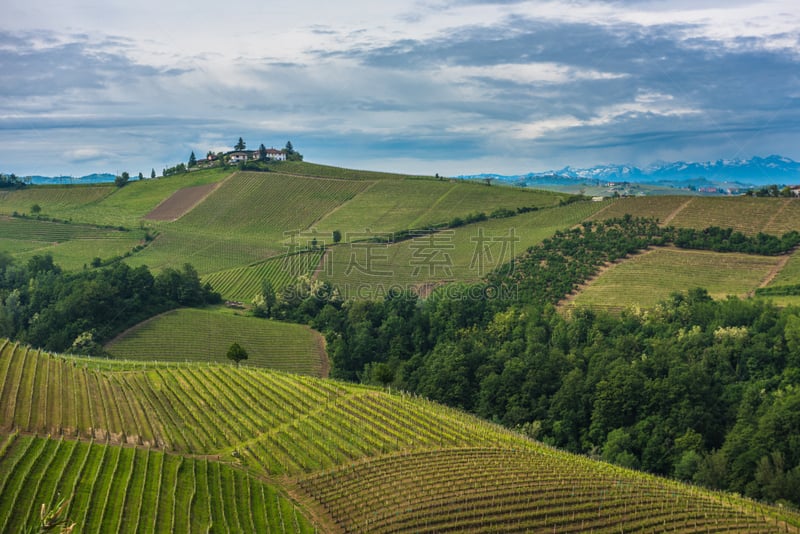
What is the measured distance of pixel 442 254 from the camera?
117188 mm

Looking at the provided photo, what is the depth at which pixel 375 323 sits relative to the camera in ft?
322

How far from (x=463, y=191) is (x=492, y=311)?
5789 centimetres

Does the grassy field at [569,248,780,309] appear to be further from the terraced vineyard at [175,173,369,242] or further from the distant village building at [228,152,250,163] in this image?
the distant village building at [228,152,250,163]

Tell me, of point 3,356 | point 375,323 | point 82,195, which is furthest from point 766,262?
point 82,195

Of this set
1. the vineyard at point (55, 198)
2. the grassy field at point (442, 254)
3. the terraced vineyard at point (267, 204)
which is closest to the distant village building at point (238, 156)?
the terraced vineyard at point (267, 204)

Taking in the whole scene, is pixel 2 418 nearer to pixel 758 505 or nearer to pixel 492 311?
pixel 758 505

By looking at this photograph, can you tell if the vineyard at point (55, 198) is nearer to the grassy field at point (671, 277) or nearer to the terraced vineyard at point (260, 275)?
the terraced vineyard at point (260, 275)

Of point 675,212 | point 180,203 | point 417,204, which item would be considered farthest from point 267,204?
point 675,212

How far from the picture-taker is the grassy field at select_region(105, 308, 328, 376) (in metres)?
83.8

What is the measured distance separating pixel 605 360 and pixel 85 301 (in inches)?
2545

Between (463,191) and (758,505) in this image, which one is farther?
(463,191)

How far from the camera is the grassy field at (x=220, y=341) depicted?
Answer: 275 ft

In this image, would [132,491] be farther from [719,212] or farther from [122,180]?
[122,180]

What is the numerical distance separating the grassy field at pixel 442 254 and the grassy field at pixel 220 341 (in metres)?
16.8
